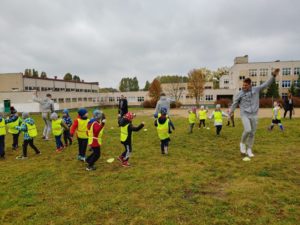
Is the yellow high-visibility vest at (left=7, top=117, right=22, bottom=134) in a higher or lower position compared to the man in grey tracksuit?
lower

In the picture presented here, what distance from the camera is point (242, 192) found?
462 centimetres

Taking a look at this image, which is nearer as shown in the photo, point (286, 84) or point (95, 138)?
point (95, 138)

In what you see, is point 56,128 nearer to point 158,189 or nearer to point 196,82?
point 158,189

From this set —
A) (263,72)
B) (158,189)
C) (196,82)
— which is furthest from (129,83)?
(158,189)

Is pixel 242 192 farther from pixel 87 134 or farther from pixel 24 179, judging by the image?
pixel 24 179

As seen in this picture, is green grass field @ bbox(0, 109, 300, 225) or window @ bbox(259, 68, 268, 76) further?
window @ bbox(259, 68, 268, 76)

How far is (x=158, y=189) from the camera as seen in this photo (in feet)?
16.2

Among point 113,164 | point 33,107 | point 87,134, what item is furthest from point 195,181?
point 33,107

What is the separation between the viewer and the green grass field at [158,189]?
3.84 metres

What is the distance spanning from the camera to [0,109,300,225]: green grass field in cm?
384

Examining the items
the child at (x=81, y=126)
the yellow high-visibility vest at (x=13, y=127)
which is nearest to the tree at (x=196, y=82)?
the yellow high-visibility vest at (x=13, y=127)

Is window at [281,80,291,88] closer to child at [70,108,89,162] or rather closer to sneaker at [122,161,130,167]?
sneaker at [122,161,130,167]

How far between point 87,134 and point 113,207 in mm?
3596

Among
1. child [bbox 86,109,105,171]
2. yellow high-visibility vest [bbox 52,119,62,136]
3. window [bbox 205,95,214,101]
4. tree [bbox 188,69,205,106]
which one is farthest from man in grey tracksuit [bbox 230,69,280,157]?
window [bbox 205,95,214,101]
